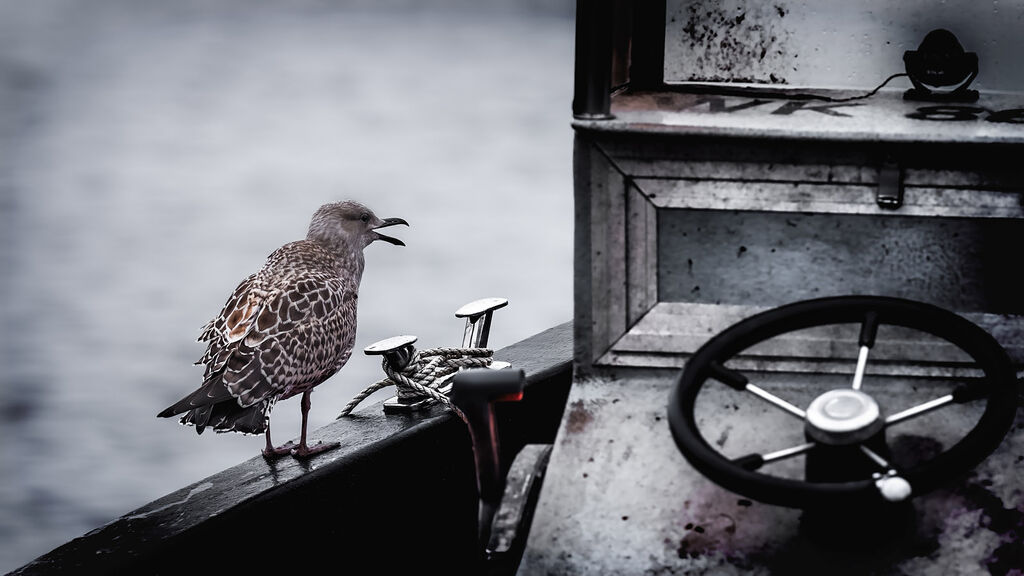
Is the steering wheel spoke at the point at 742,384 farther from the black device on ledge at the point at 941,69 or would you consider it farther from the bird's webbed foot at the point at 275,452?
the bird's webbed foot at the point at 275,452

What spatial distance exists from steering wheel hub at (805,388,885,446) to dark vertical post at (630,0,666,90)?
101cm

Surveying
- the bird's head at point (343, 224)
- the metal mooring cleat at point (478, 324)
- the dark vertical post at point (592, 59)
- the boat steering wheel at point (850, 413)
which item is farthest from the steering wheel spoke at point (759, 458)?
the metal mooring cleat at point (478, 324)

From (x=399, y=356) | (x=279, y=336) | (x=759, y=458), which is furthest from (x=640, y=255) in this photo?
(x=399, y=356)

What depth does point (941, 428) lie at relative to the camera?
1850mm

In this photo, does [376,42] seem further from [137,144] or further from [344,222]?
[344,222]

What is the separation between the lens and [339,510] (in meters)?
2.30

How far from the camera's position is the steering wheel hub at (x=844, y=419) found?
59.9 inches

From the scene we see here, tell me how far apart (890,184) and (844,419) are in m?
0.55

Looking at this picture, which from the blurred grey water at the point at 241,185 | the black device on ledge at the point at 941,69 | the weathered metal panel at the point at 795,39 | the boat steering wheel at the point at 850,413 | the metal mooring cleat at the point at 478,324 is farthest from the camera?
the blurred grey water at the point at 241,185

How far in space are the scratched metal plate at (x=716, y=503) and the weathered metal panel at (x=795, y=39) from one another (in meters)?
0.75

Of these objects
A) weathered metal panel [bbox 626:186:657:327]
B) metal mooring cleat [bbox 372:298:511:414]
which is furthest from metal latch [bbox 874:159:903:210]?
metal mooring cleat [bbox 372:298:511:414]

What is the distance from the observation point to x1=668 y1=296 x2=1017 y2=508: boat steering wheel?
1.47 m

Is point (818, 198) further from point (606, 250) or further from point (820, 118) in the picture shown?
point (606, 250)

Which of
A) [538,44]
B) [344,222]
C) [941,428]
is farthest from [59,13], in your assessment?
[941,428]
